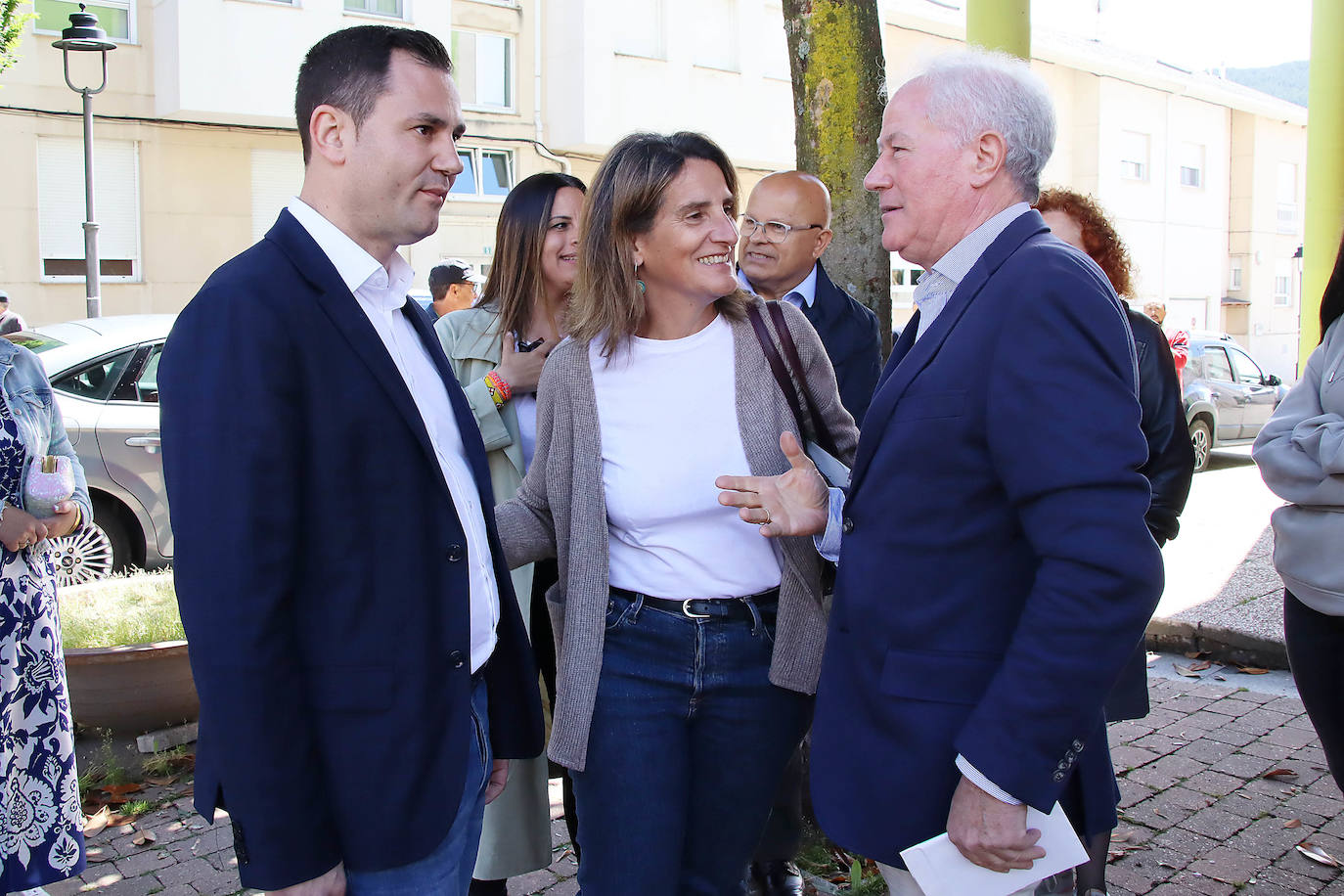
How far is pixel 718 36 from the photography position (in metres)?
20.5

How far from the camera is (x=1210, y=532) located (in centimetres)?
981

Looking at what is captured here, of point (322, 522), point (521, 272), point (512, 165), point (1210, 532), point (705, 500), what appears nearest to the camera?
point (322, 522)

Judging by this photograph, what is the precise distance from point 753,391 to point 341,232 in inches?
42.4

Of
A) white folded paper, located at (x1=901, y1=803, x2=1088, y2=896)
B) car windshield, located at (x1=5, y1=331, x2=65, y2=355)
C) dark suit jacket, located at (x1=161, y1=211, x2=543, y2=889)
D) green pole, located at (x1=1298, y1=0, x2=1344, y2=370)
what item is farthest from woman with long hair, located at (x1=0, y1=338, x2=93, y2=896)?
green pole, located at (x1=1298, y1=0, x2=1344, y2=370)

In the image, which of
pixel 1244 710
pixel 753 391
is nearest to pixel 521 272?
pixel 753 391

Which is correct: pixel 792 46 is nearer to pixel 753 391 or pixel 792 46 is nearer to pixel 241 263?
pixel 753 391

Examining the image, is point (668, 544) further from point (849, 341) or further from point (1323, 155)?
point (1323, 155)

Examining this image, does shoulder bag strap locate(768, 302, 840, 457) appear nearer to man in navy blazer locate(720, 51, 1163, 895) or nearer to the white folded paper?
man in navy blazer locate(720, 51, 1163, 895)

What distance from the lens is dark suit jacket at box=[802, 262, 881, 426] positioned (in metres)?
3.67

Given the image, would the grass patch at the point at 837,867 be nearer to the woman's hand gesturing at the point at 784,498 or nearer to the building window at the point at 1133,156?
the woman's hand gesturing at the point at 784,498

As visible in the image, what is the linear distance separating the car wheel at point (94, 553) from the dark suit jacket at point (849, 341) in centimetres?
560

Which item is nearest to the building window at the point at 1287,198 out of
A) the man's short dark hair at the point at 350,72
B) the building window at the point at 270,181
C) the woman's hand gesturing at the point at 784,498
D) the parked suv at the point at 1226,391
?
the parked suv at the point at 1226,391

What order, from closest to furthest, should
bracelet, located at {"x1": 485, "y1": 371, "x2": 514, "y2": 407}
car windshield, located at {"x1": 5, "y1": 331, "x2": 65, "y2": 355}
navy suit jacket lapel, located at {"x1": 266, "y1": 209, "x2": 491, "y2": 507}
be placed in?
1. navy suit jacket lapel, located at {"x1": 266, "y1": 209, "x2": 491, "y2": 507}
2. bracelet, located at {"x1": 485, "y1": 371, "x2": 514, "y2": 407}
3. car windshield, located at {"x1": 5, "y1": 331, "x2": 65, "y2": 355}

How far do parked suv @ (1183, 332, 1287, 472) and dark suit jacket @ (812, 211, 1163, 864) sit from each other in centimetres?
1607
